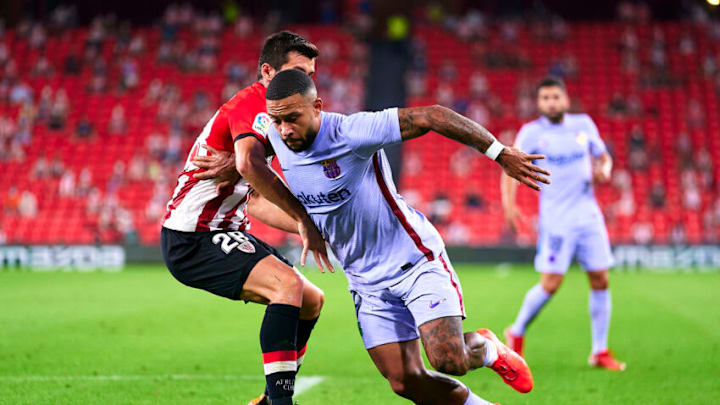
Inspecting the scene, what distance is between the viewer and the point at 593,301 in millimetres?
7188

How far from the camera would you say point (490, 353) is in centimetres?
451

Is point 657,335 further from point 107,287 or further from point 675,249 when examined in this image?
point 675,249

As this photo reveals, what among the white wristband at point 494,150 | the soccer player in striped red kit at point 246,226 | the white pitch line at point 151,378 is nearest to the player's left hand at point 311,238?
the soccer player in striped red kit at point 246,226

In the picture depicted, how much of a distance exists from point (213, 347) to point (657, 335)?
5070 millimetres

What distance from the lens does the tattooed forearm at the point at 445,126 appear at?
3.87 m

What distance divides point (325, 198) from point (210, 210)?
97cm

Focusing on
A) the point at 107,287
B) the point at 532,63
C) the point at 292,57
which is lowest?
the point at 107,287

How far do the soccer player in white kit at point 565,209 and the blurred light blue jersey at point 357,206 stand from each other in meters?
3.02

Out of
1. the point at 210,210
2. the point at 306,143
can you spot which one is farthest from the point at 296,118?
the point at 210,210

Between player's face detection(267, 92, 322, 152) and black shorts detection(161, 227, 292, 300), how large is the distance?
0.89 m

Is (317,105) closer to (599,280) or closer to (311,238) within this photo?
(311,238)

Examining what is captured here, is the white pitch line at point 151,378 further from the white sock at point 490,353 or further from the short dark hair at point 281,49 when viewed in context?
the short dark hair at point 281,49

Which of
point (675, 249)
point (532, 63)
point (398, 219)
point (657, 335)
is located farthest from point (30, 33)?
point (398, 219)

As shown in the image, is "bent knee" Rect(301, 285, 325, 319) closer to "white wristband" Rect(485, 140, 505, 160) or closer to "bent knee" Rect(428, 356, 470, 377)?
"bent knee" Rect(428, 356, 470, 377)
